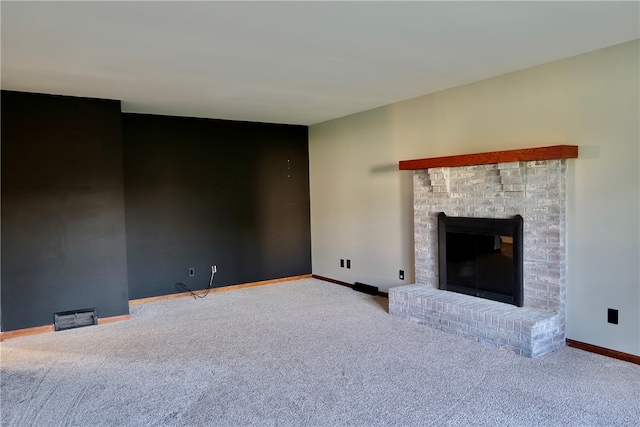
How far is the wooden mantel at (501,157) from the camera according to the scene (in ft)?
10.9

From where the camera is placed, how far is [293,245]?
21.2 ft

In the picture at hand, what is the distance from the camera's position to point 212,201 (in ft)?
19.0

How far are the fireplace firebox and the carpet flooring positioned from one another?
0.59 m

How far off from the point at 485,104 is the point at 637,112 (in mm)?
1250

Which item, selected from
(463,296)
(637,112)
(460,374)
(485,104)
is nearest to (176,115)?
(485,104)

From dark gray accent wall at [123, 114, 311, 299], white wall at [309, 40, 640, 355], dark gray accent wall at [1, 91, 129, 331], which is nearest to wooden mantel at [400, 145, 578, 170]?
white wall at [309, 40, 640, 355]

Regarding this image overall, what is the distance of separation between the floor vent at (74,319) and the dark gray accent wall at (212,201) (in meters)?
0.85

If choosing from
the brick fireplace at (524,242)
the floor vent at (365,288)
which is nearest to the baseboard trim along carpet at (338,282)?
the floor vent at (365,288)

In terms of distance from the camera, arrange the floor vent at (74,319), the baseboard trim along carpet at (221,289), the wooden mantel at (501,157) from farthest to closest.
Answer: the baseboard trim along carpet at (221,289)
the floor vent at (74,319)
the wooden mantel at (501,157)

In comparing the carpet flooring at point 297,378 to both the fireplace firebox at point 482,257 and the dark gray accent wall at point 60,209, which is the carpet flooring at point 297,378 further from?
the fireplace firebox at point 482,257

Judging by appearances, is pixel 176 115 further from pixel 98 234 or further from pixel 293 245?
pixel 293 245

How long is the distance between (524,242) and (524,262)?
167 mm

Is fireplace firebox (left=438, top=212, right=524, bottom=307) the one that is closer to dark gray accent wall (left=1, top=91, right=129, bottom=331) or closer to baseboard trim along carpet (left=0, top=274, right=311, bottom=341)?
baseboard trim along carpet (left=0, top=274, right=311, bottom=341)

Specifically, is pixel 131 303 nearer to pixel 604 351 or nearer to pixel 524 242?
pixel 524 242
